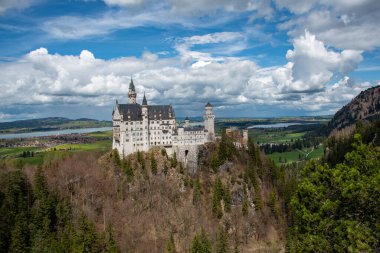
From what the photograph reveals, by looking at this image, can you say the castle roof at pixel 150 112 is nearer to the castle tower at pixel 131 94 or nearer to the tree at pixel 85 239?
the castle tower at pixel 131 94

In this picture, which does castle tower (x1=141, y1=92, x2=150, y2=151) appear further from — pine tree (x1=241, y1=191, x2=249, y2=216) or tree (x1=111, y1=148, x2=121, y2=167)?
pine tree (x1=241, y1=191, x2=249, y2=216)

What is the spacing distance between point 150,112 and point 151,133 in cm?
742

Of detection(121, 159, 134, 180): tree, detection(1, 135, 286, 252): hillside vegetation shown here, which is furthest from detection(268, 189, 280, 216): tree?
detection(121, 159, 134, 180): tree

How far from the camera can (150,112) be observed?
112 meters

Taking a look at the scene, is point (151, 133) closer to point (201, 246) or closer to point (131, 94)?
point (131, 94)

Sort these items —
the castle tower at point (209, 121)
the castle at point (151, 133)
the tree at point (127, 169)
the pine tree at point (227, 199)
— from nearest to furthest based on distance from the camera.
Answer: the tree at point (127, 169)
the castle at point (151, 133)
the pine tree at point (227, 199)
the castle tower at point (209, 121)

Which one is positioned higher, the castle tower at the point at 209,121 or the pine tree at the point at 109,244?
the castle tower at the point at 209,121

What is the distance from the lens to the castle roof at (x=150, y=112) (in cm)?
10768

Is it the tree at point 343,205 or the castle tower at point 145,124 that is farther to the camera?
the castle tower at point 145,124

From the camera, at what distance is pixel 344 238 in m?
21.2

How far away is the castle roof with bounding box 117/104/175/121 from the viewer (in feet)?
353

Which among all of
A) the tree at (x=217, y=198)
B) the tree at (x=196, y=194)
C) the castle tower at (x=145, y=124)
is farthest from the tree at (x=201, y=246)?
the castle tower at (x=145, y=124)

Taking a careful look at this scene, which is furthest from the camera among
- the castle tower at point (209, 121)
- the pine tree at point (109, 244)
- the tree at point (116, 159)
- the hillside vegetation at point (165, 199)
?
the castle tower at point (209, 121)

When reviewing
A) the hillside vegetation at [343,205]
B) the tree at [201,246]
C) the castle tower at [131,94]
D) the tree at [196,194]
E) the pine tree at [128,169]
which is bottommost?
the tree at [201,246]
